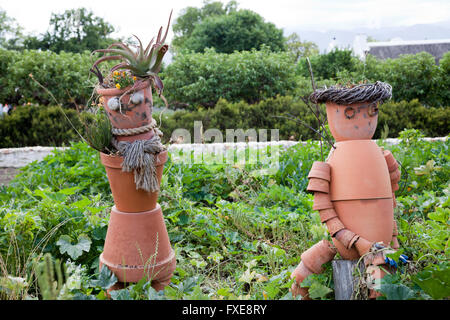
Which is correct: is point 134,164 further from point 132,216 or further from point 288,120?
point 288,120

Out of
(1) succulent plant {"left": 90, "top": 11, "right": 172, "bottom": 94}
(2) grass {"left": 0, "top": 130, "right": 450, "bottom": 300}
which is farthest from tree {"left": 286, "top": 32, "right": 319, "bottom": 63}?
(1) succulent plant {"left": 90, "top": 11, "right": 172, "bottom": 94}

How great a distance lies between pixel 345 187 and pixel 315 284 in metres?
0.54

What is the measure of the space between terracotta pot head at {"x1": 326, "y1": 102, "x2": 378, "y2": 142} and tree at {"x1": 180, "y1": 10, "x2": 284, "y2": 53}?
54.2ft

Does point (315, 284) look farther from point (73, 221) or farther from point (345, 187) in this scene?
point (73, 221)

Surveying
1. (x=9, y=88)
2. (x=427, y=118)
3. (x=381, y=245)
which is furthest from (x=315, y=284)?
(x=9, y=88)

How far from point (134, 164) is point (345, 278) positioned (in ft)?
4.39

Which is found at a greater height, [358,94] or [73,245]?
[358,94]

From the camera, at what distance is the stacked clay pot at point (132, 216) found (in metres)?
2.40

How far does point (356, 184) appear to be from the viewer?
212cm

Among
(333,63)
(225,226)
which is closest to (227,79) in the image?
(333,63)

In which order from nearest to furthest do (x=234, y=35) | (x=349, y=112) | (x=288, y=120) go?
(x=349, y=112) < (x=288, y=120) < (x=234, y=35)

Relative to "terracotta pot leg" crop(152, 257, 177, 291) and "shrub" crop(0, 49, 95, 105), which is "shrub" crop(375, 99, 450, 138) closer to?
"terracotta pot leg" crop(152, 257, 177, 291)

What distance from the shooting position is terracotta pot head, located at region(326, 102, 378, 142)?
7.20 ft

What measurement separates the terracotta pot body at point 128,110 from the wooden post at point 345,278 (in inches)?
55.3
